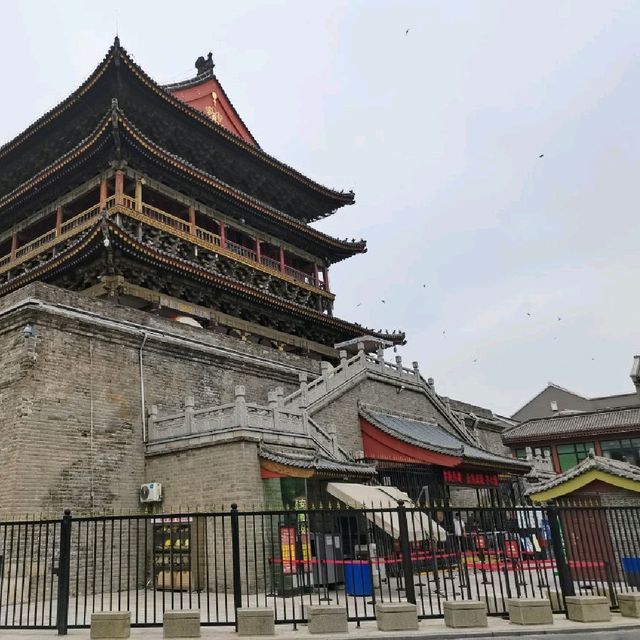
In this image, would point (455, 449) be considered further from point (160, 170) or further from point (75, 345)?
point (160, 170)

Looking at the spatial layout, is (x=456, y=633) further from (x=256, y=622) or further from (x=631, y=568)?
(x=631, y=568)

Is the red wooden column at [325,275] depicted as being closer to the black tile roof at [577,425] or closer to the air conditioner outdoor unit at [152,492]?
the black tile roof at [577,425]

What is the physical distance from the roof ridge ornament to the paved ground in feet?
91.7

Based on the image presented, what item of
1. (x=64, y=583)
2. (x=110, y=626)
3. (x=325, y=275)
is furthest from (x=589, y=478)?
(x=325, y=275)

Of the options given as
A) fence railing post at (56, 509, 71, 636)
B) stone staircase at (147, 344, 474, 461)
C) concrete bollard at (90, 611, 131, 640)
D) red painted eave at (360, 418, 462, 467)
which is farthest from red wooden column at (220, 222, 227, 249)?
concrete bollard at (90, 611, 131, 640)

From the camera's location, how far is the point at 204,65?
31.1m

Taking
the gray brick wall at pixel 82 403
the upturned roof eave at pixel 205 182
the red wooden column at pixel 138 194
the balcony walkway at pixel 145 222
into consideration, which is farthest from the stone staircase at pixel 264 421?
the upturned roof eave at pixel 205 182

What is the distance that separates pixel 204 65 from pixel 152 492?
24256mm

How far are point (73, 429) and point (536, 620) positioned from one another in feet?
31.2

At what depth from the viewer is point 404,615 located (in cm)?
741

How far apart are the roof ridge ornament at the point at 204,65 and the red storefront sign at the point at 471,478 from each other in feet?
74.1

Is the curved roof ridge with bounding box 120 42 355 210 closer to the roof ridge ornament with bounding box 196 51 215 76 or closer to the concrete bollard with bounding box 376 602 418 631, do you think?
the roof ridge ornament with bounding box 196 51 215 76

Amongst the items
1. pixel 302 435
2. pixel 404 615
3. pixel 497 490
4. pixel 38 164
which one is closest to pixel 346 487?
pixel 302 435

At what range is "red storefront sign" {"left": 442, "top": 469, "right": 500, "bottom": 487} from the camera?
18.0m
